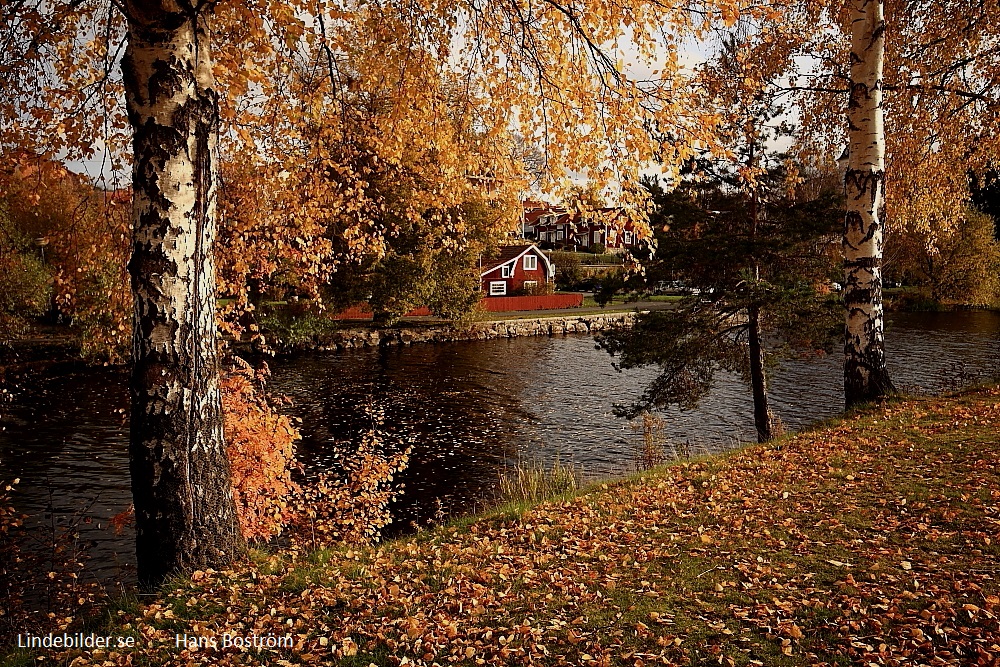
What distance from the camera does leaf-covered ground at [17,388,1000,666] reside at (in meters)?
3.74

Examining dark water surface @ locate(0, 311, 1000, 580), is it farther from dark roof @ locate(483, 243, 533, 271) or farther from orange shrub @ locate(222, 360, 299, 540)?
dark roof @ locate(483, 243, 533, 271)

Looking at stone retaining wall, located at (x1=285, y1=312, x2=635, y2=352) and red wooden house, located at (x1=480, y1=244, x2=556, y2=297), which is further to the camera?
red wooden house, located at (x1=480, y1=244, x2=556, y2=297)

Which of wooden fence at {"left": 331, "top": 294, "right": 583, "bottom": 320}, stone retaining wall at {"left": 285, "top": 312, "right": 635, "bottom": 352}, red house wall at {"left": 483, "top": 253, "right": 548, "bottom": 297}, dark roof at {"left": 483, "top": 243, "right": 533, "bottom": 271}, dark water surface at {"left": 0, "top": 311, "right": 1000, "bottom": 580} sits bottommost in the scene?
dark water surface at {"left": 0, "top": 311, "right": 1000, "bottom": 580}

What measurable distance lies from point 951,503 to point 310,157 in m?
7.84

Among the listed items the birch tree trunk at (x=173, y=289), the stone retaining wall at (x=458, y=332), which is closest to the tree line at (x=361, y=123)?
the birch tree trunk at (x=173, y=289)

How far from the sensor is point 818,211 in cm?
1220

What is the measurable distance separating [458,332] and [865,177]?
2520cm

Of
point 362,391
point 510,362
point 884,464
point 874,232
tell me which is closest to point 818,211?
point 874,232

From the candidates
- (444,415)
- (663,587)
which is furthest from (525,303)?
(663,587)

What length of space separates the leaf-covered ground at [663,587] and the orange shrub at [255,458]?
2445 mm

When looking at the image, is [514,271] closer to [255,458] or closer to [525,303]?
[525,303]

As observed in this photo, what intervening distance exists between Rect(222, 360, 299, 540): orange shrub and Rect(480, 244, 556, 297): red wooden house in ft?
118

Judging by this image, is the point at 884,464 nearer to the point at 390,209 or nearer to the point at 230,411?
the point at 230,411

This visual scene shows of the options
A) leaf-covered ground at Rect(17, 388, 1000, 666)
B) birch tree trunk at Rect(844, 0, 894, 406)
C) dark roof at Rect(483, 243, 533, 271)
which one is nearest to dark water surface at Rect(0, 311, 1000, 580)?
birch tree trunk at Rect(844, 0, 894, 406)
